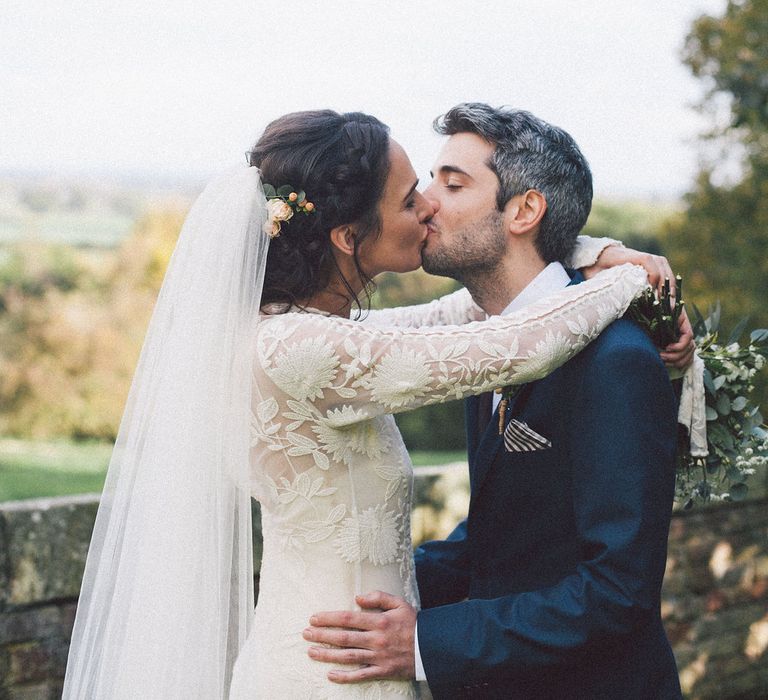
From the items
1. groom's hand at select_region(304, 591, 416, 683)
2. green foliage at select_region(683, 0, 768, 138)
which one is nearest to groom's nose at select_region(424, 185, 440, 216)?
groom's hand at select_region(304, 591, 416, 683)

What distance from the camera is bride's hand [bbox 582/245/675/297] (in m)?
2.70

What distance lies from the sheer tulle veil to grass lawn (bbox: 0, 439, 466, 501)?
307 centimetres

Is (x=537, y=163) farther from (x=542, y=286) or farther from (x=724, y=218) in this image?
(x=724, y=218)

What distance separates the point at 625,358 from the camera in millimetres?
2312

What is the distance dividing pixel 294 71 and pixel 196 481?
386 inches

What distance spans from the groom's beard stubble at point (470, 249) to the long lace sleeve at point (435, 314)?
1.71 ft

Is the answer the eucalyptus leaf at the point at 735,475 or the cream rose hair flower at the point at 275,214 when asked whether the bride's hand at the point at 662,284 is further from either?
the cream rose hair flower at the point at 275,214

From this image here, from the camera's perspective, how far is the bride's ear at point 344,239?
101 inches

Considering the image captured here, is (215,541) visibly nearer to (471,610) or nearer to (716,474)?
(471,610)

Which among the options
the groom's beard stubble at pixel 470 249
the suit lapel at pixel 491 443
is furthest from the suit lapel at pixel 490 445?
the groom's beard stubble at pixel 470 249

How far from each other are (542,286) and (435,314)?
0.70 metres

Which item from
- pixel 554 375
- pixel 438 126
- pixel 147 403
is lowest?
pixel 147 403

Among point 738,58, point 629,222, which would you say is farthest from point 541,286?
point 629,222

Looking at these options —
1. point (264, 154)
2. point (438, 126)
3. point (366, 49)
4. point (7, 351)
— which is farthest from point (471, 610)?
point (366, 49)
